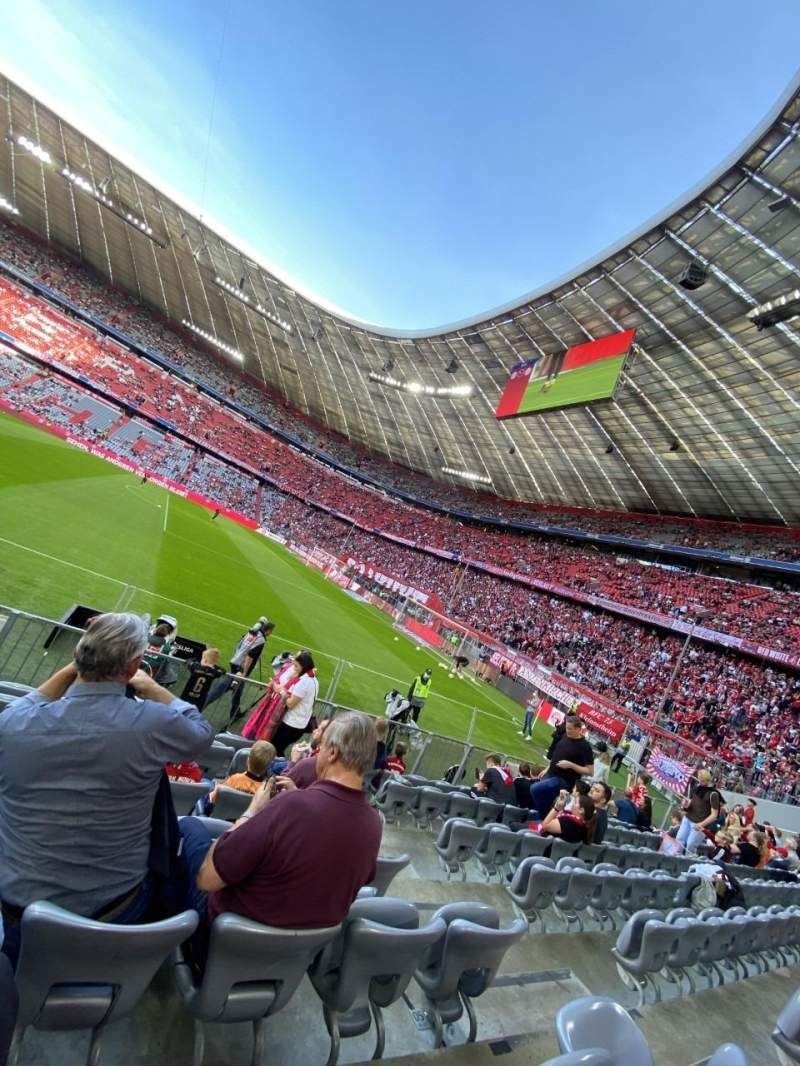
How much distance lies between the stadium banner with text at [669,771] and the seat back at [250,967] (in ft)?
61.0

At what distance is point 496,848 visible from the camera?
550 cm

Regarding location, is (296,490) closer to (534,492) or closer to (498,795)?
(534,492)

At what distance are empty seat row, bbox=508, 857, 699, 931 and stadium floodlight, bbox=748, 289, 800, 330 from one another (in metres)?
17.8

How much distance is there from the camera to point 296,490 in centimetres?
5931

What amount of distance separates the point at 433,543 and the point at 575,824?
159ft

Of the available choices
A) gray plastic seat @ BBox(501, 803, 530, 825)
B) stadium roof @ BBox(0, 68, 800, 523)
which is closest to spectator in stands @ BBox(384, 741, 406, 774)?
gray plastic seat @ BBox(501, 803, 530, 825)

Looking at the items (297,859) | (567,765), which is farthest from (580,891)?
(297,859)

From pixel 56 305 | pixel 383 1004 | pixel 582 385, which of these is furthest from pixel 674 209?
pixel 56 305

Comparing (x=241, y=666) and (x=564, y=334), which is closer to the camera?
(x=241, y=666)

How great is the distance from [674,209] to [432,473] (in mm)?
46884

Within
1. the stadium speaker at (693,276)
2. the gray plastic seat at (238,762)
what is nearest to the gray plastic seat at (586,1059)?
the gray plastic seat at (238,762)

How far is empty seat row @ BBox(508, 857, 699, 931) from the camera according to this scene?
4719 millimetres

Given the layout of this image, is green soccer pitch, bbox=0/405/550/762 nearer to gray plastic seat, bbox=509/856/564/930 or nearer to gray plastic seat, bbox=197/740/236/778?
gray plastic seat, bbox=197/740/236/778

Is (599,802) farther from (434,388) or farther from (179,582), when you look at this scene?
(434,388)
